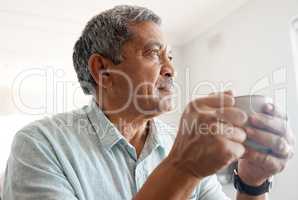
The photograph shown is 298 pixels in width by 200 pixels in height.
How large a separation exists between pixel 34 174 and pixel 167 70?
0.42 m

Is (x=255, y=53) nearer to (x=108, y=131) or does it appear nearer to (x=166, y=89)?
(x=166, y=89)

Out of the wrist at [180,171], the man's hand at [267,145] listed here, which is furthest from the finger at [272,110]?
the wrist at [180,171]

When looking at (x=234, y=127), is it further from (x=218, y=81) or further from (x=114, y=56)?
(x=218, y=81)

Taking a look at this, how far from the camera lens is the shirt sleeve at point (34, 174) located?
56 centimetres

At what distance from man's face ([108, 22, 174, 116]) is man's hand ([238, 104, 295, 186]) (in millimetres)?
267

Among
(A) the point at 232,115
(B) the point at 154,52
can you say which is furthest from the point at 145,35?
(A) the point at 232,115

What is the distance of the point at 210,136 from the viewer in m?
0.41

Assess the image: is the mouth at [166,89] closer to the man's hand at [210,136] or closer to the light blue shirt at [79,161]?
the light blue shirt at [79,161]

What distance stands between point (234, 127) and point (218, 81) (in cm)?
192

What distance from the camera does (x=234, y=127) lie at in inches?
16.6

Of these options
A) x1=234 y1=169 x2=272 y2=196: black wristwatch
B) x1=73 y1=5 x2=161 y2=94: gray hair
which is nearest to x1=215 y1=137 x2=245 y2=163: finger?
x1=234 y1=169 x2=272 y2=196: black wristwatch

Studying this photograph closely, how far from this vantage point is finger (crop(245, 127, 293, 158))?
0.46m

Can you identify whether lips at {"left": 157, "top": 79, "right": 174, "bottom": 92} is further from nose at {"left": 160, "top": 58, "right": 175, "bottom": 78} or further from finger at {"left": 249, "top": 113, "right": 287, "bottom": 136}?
finger at {"left": 249, "top": 113, "right": 287, "bottom": 136}

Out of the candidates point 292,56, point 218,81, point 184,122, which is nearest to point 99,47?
point 184,122
